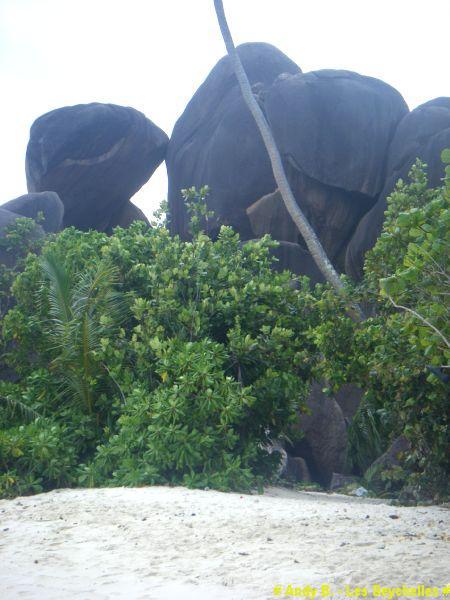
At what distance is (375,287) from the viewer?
9719 millimetres

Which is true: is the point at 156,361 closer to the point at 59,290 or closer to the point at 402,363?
the point at 59,290

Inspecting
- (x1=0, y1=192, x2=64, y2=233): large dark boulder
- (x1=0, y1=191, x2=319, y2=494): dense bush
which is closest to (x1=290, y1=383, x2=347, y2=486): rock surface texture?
(x1=0, y1=191, x2=319, y2=494): dense bush

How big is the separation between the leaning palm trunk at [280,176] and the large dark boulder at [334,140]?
4.22m

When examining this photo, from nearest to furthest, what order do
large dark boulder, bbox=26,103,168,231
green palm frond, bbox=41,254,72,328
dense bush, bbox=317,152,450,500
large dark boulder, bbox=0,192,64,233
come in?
dense bush, bbox=317,152,450,500
green palm frond, bbox=41,254,72,328
large dark boulder, bbox=0,192,64,233
large dark boulder, bbox=26,103,168,231

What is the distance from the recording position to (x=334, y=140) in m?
19.8

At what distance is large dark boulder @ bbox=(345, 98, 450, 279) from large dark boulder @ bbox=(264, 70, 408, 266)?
56 cm

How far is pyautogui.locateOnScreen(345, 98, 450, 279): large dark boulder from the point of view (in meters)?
17.9

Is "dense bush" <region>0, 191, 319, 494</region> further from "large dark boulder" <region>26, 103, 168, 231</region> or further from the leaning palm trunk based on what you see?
"large dark boulder" <region>26, 103, 168, 231</region>

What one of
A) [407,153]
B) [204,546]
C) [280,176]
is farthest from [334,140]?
[204,546]

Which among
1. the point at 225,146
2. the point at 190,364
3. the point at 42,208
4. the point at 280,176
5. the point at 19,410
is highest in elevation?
the point at 225,146

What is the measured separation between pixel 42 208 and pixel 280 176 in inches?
265

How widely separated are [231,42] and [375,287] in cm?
868

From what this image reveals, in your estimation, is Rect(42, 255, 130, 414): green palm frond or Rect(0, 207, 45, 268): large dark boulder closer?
Rect(42, 255, 130, 414): green palm frond

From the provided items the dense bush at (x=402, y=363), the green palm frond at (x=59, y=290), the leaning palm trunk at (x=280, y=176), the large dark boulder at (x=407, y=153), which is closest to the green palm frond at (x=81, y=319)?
the green palm frond at (x=59, y=290)
